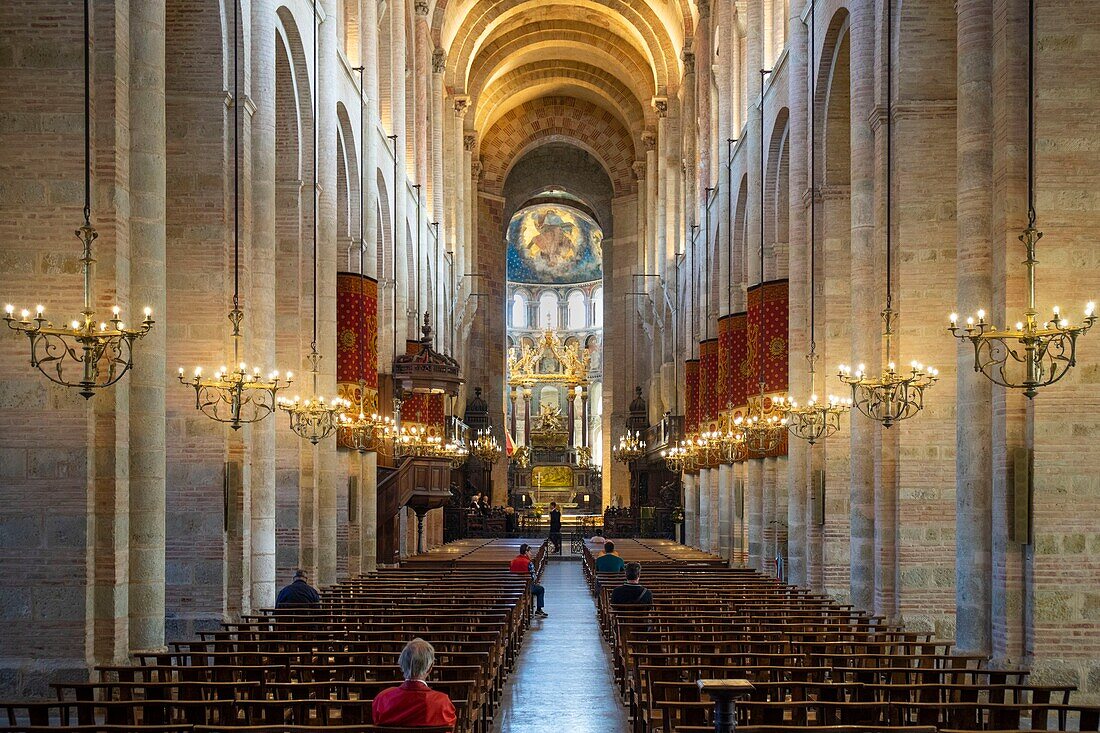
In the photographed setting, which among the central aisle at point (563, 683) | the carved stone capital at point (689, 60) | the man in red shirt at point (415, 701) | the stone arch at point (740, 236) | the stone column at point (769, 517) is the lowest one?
the central aisle at point (563, 683)

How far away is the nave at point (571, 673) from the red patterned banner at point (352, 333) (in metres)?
4.33

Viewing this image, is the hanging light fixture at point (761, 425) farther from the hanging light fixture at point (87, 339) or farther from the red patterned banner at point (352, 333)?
the hanging light fixture at point (87, 339)

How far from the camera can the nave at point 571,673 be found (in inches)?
363

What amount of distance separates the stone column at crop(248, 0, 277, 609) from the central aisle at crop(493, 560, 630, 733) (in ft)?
13.0

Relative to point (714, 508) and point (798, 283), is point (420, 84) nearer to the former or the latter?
point (714, 508)

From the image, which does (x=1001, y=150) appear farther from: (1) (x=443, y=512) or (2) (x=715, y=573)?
(1) (x=443, y=512)

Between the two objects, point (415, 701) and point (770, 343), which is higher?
point (770, 343)

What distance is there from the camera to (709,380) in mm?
34250

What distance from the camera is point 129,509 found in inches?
512

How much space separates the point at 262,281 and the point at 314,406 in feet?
7.75

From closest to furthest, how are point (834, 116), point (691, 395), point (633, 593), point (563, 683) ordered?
point (563, 683) → point (633, 593) → point (834, 116) → point (691, 395)

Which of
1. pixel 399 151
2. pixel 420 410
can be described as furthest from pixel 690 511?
pixel 399 151

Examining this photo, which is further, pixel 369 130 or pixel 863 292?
pixel 369 130

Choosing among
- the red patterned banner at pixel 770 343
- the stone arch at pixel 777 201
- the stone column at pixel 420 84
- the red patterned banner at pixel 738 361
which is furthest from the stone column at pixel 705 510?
the stone column at pixel 420 84
